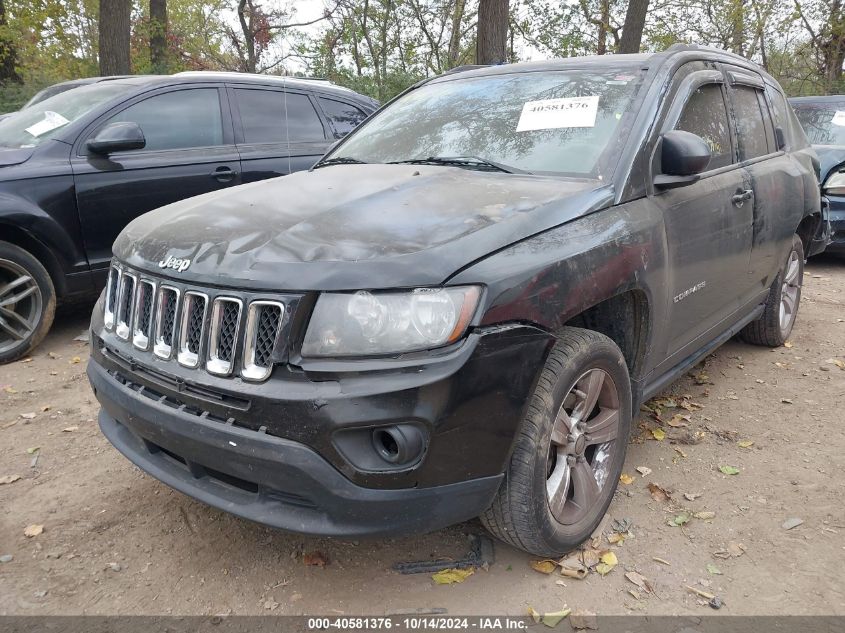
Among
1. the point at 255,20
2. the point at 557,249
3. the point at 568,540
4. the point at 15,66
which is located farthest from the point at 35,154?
the point at 255,20

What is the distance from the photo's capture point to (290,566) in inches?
94.5

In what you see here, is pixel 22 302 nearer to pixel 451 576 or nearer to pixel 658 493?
pixel 451 576

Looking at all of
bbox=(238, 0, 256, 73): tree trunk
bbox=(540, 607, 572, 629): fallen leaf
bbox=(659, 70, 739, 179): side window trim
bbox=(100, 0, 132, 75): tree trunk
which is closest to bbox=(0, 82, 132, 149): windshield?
bbox=(659, 70, 739, 179): side window trim

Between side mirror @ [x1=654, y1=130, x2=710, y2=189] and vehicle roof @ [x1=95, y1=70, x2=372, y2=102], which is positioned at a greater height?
vehicle roof @ [x1=95, y1=70, x2=372, y2=102]

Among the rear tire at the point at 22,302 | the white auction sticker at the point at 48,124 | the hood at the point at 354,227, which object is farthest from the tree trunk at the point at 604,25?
the hood at the point at 354,227

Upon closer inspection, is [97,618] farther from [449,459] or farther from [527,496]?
[527,496]

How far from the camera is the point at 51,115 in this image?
477 centimetres

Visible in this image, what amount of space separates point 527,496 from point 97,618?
57.9 inches

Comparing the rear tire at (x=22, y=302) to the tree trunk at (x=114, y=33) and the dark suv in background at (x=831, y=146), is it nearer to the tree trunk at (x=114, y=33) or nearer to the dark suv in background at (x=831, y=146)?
the dark suv in background at (x=831, y=146)

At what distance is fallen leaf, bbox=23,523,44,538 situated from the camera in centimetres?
257

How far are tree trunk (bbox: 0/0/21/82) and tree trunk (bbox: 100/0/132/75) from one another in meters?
4.38

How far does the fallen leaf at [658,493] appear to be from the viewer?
2.84 meters

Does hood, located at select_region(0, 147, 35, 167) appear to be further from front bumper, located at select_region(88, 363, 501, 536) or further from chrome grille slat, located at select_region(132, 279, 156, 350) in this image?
front bumper, located at select_region(88, 363, 501, 536)

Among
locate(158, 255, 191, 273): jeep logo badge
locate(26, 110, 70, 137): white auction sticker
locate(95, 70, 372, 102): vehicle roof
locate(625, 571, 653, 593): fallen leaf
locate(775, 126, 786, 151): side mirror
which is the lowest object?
locate(625, 571, 653, 593): fallen leaf
